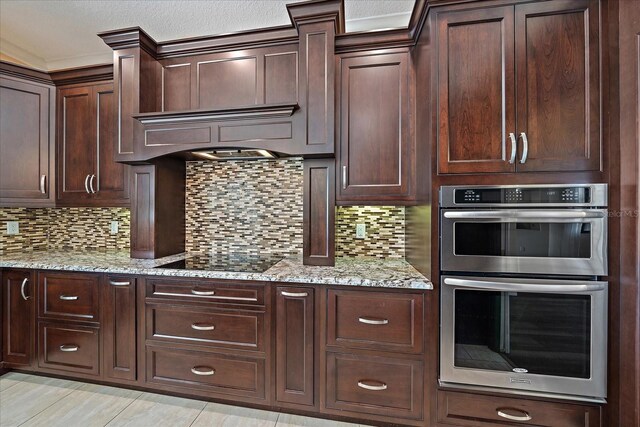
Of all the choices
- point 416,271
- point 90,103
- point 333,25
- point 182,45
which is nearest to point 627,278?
point 416,271

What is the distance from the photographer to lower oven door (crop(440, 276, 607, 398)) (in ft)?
4.73

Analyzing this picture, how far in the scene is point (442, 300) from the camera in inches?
62.2

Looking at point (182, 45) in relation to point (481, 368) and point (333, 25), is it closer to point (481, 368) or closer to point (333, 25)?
point (333, 25)

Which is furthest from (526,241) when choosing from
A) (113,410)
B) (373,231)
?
(113,410)

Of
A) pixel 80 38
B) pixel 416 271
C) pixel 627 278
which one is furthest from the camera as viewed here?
pixel 80 38

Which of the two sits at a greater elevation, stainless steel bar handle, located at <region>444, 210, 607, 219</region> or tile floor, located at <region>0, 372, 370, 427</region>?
stainless steel bar handle, located at <region>444, 210, 607, 219</region>

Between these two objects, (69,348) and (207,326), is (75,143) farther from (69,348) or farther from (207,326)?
(207,326)

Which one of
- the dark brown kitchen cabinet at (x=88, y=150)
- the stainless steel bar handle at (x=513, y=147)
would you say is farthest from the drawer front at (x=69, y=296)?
the stainless steel bar handle at (x=513, y=147)

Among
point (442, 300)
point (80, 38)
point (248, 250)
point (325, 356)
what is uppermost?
point (80, 38)

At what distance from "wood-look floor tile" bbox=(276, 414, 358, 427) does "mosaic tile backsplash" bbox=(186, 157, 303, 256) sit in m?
1.16

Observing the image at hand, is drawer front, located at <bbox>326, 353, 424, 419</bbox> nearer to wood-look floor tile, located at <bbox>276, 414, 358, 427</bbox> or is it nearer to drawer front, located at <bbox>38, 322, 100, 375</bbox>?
wood-look floor tile, located at <bbox>276, 414, 358, 427</bbox>

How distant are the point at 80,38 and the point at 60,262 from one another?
2.14m

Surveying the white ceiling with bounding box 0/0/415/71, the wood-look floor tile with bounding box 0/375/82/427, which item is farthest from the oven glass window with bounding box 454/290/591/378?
the wood-look floor tile with bounding box 0/375/82/427

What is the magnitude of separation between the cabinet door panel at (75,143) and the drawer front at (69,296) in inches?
29.6
